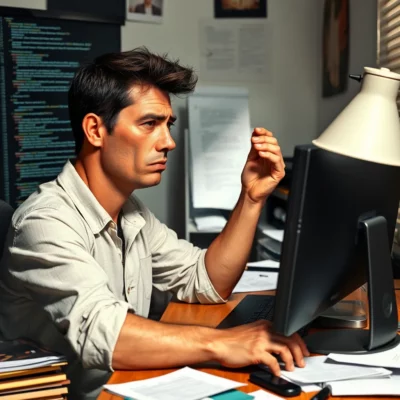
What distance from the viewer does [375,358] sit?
1.24 meters

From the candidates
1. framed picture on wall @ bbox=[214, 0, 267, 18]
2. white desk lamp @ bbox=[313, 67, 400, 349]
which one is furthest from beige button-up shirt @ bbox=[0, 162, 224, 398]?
framed picture on wall @ bbox=[214, 0, 267, 18]

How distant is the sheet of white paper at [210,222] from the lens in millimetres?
3232

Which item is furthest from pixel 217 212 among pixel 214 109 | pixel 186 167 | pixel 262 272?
pixel 262 272

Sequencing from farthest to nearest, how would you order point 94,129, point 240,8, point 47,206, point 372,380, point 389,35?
point 240,8 → point 389,35 → point 94,129 → point 47,206 → point 372,380

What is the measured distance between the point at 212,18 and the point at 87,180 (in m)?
2.11

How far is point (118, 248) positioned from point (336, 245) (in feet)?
2.18

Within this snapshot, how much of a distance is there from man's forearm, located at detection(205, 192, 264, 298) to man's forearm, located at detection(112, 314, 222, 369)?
1.59ft

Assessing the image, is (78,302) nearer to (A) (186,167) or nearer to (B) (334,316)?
(B) (334,316)

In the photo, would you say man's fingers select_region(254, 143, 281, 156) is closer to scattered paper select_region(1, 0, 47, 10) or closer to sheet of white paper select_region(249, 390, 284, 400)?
sheet of white paper select_region(249, 390, 284, 400)

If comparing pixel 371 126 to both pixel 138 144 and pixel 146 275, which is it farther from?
pixel 146 275

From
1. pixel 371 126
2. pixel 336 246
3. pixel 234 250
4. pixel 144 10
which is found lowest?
pixel 234 250

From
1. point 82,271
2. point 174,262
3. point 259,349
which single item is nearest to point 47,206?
point 82,271

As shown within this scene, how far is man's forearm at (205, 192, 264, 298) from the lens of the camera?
1.73 meters

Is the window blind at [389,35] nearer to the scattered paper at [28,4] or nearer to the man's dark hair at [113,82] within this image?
the man's dark hair at [113,82]
